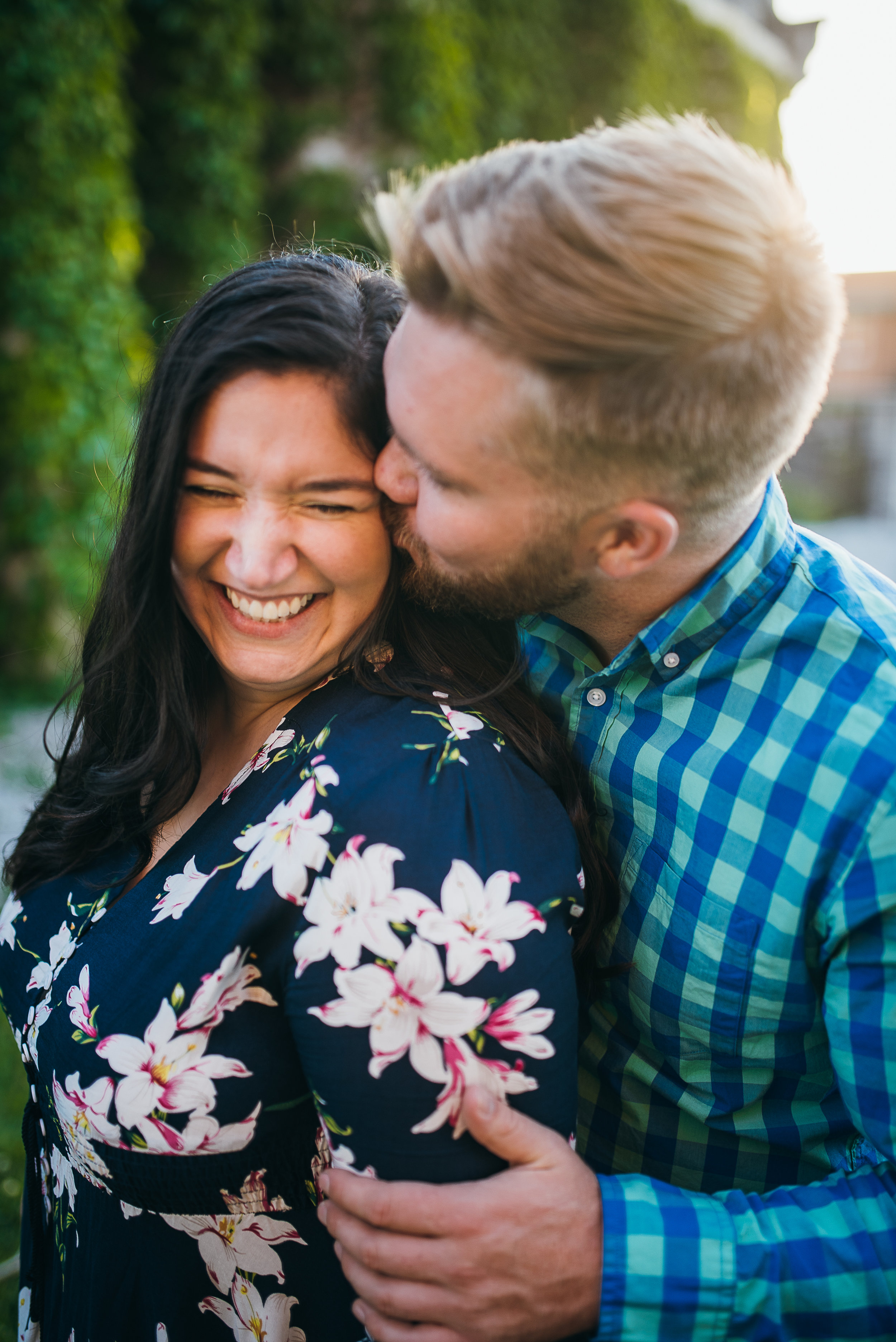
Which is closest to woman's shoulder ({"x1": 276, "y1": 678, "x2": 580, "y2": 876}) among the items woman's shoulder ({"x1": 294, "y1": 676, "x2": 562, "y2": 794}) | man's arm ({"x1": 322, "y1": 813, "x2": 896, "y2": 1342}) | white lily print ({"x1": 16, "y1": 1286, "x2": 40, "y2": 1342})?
woman's shoulder ({"x1": 294, "y1": 676, "x2": 562, "y2": 794})

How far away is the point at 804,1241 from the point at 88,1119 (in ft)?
3.78

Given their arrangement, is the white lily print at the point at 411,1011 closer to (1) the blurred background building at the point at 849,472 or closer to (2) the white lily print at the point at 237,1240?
(2) the white lily print at the point at 237,1240

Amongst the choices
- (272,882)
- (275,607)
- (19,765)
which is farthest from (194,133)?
(272,882)

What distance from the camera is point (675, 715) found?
5.46 ft

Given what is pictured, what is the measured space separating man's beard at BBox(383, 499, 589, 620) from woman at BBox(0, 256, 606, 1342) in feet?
0.21

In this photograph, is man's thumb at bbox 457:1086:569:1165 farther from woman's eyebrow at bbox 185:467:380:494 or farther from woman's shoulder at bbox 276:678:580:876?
woman's eyebrow at bbox 185:467:380:494

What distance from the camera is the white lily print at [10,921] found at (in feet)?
5.97

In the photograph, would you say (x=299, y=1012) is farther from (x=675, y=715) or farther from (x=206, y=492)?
(x=206, y=492)

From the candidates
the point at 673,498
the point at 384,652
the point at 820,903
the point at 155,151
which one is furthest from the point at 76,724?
the point at 155,151

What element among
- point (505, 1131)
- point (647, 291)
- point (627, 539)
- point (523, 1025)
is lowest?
point (505, 1131)

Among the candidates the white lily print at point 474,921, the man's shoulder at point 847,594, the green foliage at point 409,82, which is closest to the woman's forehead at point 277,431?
the white lily print at point 474,921

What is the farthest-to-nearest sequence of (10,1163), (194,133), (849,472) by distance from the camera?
(849,472) < (194,133) < (10,1163)

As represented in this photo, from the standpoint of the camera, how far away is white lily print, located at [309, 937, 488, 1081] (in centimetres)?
129

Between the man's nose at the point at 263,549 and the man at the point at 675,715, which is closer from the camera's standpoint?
the man at the point at 675,715
